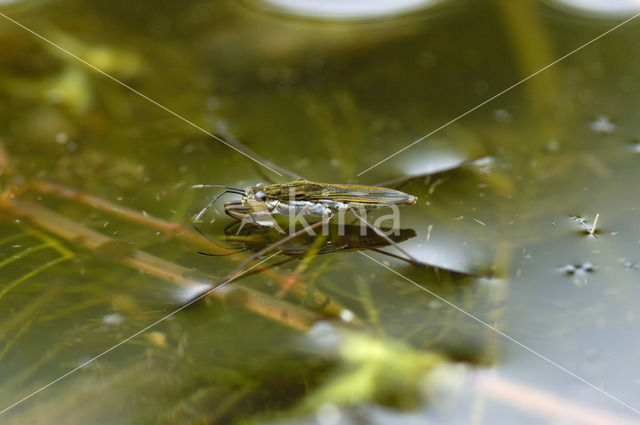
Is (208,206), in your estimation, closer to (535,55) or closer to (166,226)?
(166,226)

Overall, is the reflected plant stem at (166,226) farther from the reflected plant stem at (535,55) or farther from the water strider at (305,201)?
the reflected plant stem at (535,55)

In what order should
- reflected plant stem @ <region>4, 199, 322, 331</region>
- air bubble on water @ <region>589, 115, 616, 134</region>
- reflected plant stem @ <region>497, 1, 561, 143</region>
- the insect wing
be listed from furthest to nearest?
reflected plant stem @ <region>497, 1, 561, 143</region> → air bubble on water @ <region>589, 115, 616, 134</region> → the insect wing → reflected plant stem @ <region>4, 199, 322, 331</region>

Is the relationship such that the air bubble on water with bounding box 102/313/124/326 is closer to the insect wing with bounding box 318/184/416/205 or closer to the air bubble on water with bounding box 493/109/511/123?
the insect wing with bounding box 318/184/416/205

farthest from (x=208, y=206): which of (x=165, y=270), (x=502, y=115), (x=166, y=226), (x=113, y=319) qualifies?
(x=502, y=115)

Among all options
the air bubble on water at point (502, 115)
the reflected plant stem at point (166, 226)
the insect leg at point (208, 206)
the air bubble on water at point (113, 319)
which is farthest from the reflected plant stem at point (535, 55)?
the air bubble on water at point (113, 319)

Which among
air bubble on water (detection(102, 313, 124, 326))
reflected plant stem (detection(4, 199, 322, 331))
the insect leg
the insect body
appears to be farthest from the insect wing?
air bubble on water (detection(102, 313, 124, 326))
